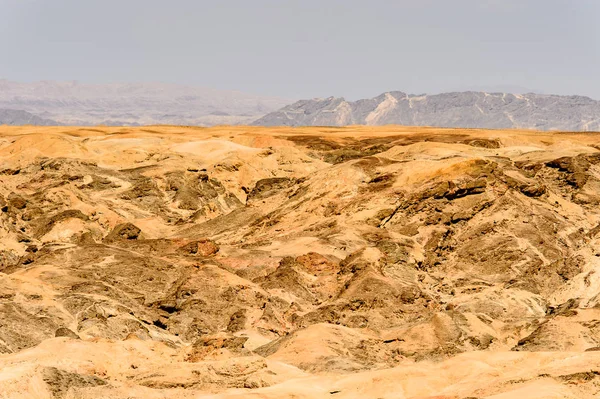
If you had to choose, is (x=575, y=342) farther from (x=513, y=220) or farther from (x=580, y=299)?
(x=513, y=220)

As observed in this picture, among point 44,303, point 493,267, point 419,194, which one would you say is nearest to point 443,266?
point 493,267

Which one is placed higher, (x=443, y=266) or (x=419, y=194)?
(x=419, y=194)

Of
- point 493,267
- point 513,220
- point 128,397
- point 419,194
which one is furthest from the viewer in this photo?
point 419,194

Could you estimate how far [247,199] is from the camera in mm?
58938

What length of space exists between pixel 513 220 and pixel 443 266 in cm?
453

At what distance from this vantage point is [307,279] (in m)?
36.3

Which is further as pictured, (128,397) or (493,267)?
(493,267)

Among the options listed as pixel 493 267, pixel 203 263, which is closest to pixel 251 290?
pixel 203 263

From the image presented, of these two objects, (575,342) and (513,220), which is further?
(513,220)

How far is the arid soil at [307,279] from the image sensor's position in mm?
20031

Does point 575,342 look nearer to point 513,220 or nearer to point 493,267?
point 493,267

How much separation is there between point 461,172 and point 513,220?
5.09m

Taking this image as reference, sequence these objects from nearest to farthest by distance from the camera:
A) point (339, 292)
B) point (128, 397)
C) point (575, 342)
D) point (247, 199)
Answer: point (128, 397) → point (575, 342) → point (339, 292) → point (247, 199)

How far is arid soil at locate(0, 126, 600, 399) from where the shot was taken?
789 inches
